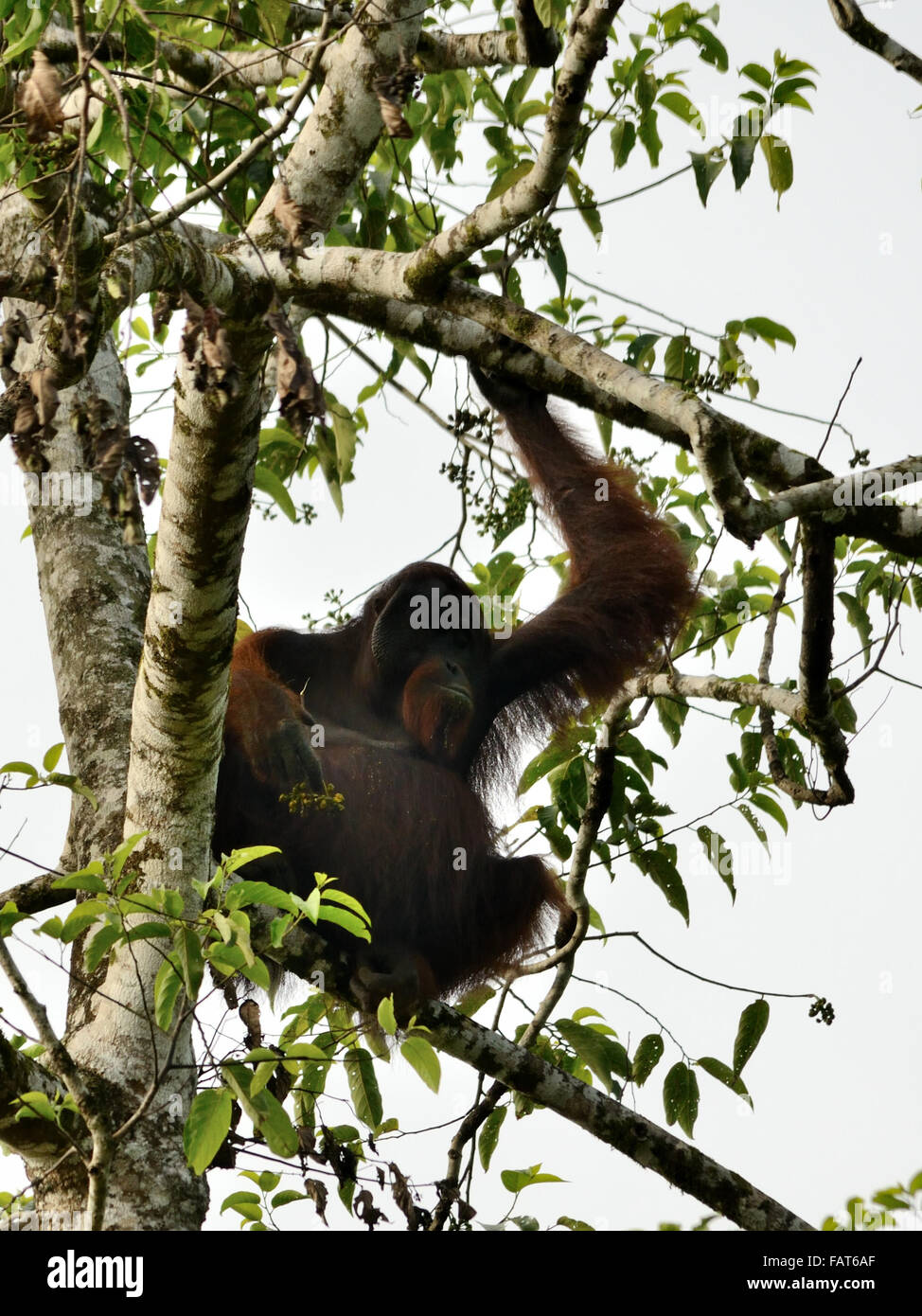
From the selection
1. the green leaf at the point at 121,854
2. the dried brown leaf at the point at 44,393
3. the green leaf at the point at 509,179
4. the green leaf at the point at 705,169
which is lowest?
the green leaf at the point at 121,854

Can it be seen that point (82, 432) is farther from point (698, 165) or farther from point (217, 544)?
point (698, 165)

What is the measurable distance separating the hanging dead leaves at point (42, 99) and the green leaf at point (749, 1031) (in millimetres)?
3406

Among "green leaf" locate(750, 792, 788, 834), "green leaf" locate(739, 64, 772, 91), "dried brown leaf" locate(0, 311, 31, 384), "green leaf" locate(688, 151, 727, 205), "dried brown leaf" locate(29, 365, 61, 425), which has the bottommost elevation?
"dried brown leaf" locate(29, 365, 61, 425)

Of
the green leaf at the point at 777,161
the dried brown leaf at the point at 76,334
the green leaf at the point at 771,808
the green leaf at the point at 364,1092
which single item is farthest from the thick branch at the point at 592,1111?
the green leaf at the point at 777,161

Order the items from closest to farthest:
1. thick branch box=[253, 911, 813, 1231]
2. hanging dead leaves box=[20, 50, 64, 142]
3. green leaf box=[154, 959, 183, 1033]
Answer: hanging dead leaves box=[20, 50, 64, 142] < green leaf box=[154, 959, 183, 1033] < thick branch box=[253, 911, 813, 1231]

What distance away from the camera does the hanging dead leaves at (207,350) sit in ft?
5.92

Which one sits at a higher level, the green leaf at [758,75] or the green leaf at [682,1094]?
the green leaf at [758,75]

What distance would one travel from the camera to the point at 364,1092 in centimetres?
374

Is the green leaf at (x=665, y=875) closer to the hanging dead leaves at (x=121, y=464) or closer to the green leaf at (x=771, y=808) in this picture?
the green leaf at (x=771, y=808)

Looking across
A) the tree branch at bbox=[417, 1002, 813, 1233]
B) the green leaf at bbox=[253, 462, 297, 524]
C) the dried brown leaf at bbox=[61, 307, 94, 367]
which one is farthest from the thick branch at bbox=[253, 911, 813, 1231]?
the dried brown leaf at bbox=[61, 307, 94, 367]

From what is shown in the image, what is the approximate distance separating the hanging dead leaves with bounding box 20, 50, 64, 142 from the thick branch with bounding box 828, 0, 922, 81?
2922 millimetres

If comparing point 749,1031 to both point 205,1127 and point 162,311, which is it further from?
point 162,311

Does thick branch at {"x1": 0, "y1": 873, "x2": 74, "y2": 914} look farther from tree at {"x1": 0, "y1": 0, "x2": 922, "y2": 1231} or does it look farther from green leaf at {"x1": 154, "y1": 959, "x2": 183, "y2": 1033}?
green leaf at {"x1": 154, "y1": 959, "x2": 183, "y2": 1033}

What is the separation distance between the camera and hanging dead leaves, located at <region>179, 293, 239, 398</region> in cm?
180
